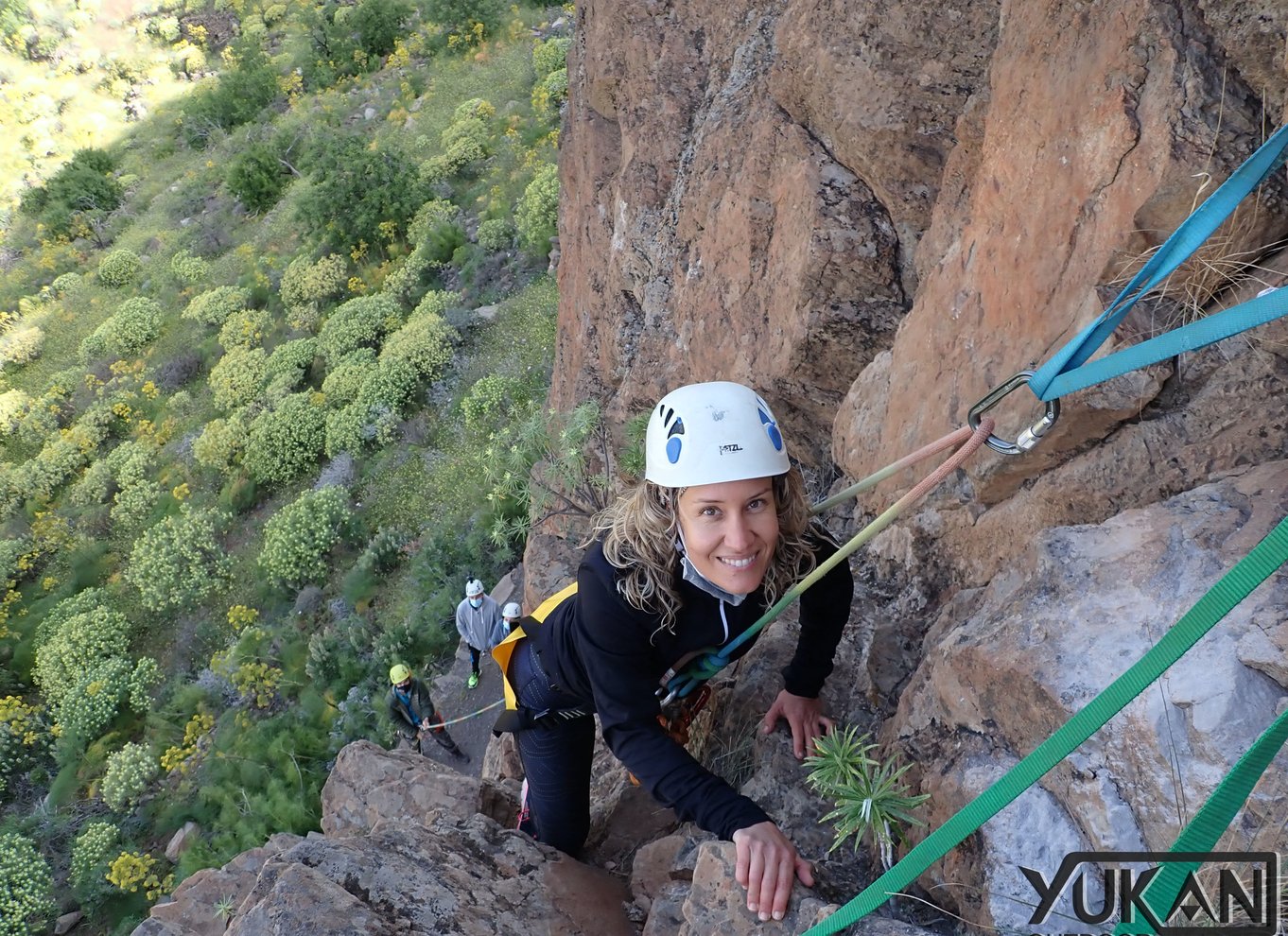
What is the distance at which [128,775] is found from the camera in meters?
13.4

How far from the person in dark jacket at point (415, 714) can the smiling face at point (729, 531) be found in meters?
6.98

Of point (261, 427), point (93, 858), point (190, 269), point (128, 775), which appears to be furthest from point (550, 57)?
point (93, 858)

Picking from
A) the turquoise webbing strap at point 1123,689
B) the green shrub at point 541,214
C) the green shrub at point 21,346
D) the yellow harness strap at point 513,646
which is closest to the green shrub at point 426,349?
the green shrub at point 541,214

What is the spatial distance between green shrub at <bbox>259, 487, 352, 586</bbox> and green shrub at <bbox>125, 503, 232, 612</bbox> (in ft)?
5.48

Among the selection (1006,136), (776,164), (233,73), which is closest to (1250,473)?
(1006,136)

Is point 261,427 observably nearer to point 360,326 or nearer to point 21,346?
point 360,326

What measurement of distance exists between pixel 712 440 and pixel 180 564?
56.6 feet

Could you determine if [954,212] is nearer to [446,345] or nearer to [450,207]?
[446,345]

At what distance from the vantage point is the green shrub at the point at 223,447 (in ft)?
62.8

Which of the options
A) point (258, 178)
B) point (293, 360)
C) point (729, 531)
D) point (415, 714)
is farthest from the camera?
point (258, 178)

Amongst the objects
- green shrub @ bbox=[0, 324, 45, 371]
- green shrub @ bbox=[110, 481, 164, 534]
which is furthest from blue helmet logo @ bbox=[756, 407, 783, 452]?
green shrub @ bbox=[0, 324, 45, 371]

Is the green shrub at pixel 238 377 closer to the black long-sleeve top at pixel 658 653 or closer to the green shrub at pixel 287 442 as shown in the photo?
the green shrub at pixel 287 442

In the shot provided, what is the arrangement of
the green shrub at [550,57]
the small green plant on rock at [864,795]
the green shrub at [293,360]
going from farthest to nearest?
1. the green shrub at [550,57]
2. the green shrub at [293,360]
3. the small green plant on rock at [864,795]

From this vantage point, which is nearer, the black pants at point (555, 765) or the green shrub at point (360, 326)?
the black pants at point (555, 765)
